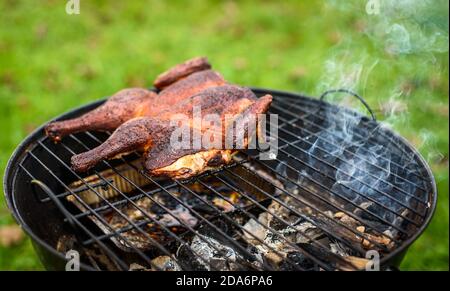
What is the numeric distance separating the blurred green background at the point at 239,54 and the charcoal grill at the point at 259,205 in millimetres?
851

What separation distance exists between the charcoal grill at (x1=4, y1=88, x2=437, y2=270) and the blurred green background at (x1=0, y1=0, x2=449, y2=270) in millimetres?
851

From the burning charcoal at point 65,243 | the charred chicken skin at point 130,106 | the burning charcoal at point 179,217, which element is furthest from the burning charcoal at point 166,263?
the charred chicken skin at point 130,106

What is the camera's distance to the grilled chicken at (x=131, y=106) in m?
2.86

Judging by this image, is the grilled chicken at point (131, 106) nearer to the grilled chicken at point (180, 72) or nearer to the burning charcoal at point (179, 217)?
the grilled chicken at point (180, 72)

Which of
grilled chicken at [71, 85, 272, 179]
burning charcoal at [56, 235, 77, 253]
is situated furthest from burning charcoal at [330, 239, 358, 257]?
burning charcoal at [56, 235, 77, 253]

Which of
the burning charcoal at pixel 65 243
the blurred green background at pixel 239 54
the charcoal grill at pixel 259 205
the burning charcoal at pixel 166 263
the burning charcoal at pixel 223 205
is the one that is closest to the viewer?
the charcoal grill at pixel 259 205

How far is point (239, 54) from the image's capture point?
658cm

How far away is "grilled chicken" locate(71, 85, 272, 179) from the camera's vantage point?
8.14 feet

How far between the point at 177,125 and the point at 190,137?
13 cm

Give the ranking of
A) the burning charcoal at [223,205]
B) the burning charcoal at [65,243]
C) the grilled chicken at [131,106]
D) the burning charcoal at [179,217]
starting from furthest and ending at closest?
1. the burning charcoal at [223,205]
2. the burning charcoal at [179,217]
3. the grilled chicken at [131,106]
4. the burning charcoal at [65,243]

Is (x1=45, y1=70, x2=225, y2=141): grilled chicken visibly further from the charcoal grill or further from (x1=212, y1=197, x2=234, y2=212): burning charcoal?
(x1=212, y1=197, x2=234, y2=212): burning charcoal

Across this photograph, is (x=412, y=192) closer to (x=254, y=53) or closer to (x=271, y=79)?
(x=271, y=79)

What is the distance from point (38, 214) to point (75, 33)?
471 cm

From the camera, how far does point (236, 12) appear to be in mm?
7594
